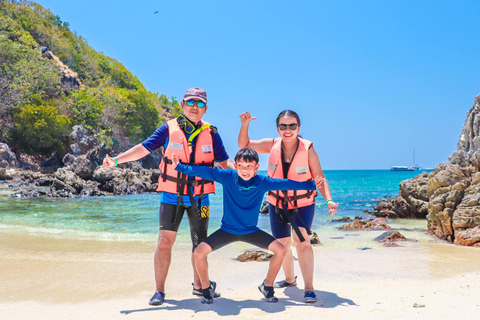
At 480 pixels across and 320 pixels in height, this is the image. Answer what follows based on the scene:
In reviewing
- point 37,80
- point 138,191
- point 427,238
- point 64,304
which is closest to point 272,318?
point 64,304

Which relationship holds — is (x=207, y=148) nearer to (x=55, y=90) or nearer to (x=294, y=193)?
(x=294, y=193)

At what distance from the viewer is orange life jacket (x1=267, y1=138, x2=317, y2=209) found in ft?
13.4

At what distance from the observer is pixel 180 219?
4.09 metres

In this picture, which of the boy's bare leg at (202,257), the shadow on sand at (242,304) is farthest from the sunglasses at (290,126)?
the shadow on sand at (242,304)

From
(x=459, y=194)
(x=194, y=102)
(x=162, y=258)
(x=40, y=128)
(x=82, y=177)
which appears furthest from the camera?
(x=40, y=128)

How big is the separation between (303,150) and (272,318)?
1.80 meters

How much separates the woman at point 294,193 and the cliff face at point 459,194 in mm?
5817

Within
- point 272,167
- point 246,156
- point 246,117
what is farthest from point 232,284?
point 246,117

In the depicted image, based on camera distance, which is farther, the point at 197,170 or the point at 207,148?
the point at 207,148

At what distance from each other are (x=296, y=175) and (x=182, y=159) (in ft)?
4.22

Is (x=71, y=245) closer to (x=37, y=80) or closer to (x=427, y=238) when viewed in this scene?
(x=427, y=238)

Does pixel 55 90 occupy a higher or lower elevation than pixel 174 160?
higher

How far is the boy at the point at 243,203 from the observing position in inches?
150

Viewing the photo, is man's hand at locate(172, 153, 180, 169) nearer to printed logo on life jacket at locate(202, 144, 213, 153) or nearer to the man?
the man
